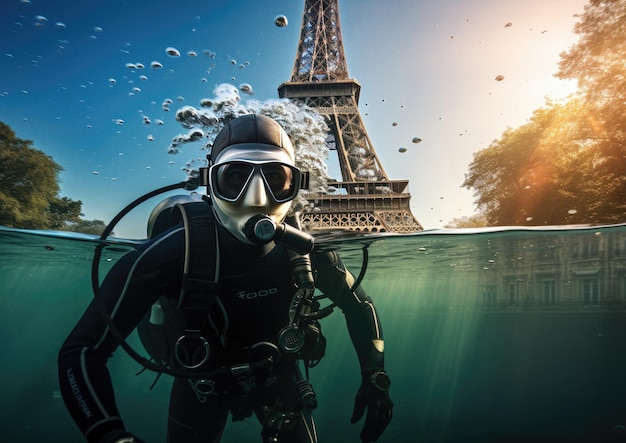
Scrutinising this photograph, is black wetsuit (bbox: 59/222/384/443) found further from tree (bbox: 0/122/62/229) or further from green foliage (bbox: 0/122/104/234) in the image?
tree (bbox: 0/122/62/229)

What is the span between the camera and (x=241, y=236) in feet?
8.18

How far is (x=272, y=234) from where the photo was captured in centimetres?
228

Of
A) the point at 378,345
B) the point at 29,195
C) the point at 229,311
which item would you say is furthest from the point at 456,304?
the point at 229,311

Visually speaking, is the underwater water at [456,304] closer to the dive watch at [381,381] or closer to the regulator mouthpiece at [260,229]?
the dive watch at [381,381]

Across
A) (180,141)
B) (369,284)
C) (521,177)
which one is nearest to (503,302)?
(369,284)

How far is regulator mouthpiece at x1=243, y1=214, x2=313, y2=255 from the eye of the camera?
7.48ft

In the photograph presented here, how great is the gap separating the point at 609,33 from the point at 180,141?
37.0 ft

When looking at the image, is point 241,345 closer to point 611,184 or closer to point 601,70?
point 611,184

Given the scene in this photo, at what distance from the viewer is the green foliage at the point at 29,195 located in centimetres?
874

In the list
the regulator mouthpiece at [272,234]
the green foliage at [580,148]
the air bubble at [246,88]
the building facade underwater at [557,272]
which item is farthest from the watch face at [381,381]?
the building facade underwater at [557,272]

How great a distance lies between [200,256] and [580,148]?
11.5m

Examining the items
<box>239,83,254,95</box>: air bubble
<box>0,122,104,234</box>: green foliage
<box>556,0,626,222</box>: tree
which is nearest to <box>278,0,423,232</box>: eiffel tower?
<box>556,0,626,222</box>: tree

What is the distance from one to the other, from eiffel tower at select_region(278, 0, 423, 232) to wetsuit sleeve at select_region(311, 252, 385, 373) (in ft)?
48.4

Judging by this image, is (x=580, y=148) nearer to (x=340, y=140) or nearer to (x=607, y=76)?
(x=607, y=76)
